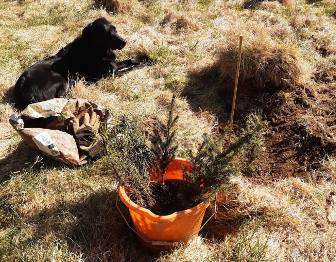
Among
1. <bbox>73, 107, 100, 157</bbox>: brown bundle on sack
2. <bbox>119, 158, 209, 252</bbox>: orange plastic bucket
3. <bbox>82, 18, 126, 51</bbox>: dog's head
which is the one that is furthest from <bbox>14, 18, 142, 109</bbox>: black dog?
<bbox>119, 158, 209, 252</bbox>: orange plastic bucket

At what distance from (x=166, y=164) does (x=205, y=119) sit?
4.95 ft

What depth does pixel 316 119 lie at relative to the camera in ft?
10.1

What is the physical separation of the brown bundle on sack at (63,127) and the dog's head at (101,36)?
4.96 ft

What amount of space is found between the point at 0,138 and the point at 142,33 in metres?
3.00

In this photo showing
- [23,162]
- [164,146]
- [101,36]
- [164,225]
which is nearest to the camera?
[164,225]

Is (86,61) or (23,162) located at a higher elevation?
(86,61)

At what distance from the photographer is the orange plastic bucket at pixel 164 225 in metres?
1.80

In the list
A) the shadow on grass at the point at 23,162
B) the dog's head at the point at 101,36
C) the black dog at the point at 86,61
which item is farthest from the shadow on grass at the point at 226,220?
the dog's head at the point at 101,36

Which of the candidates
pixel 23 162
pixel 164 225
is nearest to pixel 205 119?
pixel 164 225

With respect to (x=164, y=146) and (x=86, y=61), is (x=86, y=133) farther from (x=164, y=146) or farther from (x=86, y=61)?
(x=86, y=61)

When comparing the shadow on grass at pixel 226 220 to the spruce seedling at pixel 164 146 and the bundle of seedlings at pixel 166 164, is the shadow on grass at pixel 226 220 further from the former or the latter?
the spruce seedling at pixel 164 146

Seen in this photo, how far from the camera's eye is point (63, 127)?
295 centimetres

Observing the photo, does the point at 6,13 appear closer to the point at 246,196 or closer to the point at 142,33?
the point at 142,33

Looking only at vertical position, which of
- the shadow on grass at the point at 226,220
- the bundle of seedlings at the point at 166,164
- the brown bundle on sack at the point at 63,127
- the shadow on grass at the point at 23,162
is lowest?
the shadow on grass at the point at 23,162
